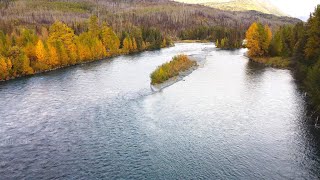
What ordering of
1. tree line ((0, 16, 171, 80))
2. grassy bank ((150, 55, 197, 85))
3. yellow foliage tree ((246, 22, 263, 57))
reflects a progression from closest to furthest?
1. grassy bank ((150, 55, 197, 85))
2. tree line ((0, 16, 171, 80))
3. yellow foliage tree ((246, 22, 263, 57))

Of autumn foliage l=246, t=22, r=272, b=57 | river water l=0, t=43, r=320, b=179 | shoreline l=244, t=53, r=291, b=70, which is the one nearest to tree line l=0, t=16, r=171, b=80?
river water l=0, t=43, r=320, b=179

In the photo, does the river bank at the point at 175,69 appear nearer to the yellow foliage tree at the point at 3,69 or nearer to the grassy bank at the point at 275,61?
the grassy bank at the point at 275,61

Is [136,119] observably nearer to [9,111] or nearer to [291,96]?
[9,111]

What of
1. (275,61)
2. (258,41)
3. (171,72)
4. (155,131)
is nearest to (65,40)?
(171,72)

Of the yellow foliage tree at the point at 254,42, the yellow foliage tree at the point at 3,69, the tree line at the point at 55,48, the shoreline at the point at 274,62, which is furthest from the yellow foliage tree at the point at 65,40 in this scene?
the shoreline at the point at 274,62

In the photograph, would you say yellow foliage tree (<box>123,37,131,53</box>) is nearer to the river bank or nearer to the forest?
the river bank

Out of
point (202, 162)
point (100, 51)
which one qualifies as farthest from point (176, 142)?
point (100, 51)
